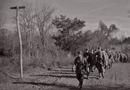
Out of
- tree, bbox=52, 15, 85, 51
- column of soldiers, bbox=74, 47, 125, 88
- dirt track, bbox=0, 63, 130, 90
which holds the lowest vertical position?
dirt track, bbox=0, 63, 130, 90

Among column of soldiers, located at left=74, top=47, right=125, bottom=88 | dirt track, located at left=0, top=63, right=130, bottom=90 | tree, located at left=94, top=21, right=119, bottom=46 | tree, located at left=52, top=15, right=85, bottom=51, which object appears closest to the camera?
column of soldiers, located at left=74, top=47, right=125, bottom=88

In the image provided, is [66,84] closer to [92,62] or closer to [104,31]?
[92,62]

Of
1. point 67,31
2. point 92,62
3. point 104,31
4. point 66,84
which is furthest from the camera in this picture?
point 104,31

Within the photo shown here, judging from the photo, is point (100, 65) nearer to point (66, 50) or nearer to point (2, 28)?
point (2, 28)

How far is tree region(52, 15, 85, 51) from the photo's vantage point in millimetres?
36406

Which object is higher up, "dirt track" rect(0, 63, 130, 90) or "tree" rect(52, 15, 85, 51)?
"tree" rect(52, 15, 85, 51)

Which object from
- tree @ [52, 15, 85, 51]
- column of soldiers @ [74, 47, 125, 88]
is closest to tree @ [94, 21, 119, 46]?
tree @ [52, 15, 85, 51]

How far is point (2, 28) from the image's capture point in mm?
22312

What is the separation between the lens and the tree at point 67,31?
36.4m

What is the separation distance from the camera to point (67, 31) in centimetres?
3753

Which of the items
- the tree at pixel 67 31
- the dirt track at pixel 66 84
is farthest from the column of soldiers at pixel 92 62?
the tree at pixel 67 31

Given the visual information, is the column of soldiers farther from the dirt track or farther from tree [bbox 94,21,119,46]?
tree [bbox 94,21,119,46]

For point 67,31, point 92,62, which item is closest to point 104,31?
point 67,31

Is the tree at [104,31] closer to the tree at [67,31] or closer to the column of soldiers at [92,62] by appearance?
the tree at [67,31]
